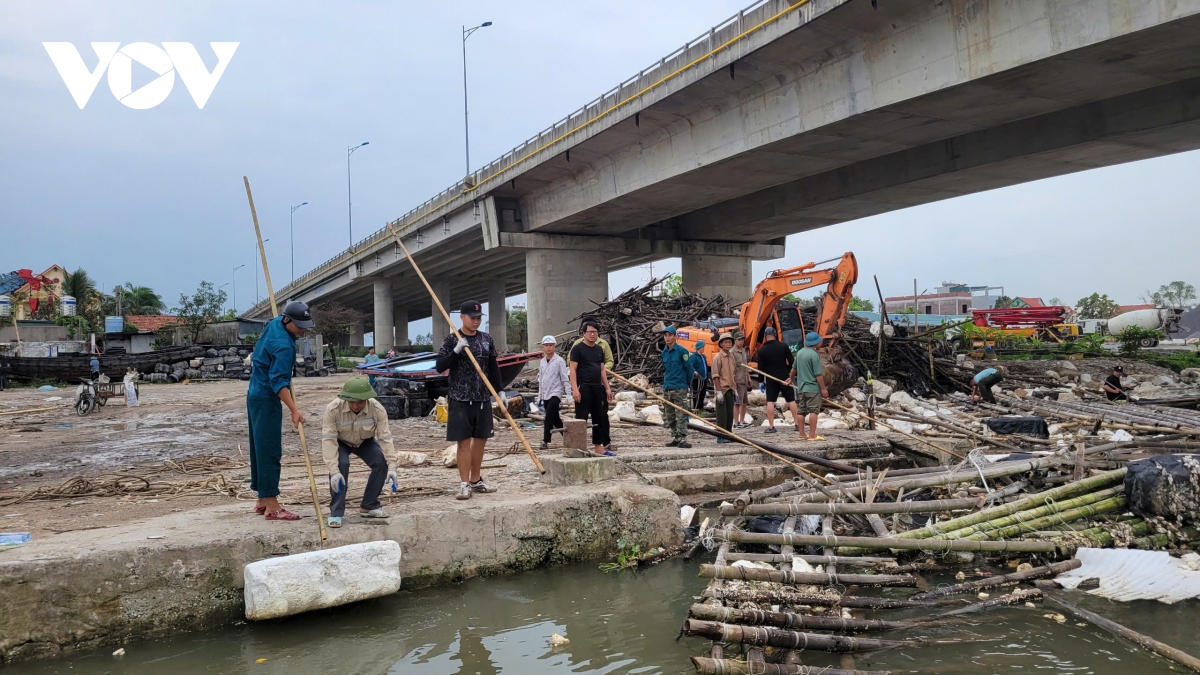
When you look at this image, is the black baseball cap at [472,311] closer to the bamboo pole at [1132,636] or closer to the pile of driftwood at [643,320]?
the bamboo pole at [1132,636]

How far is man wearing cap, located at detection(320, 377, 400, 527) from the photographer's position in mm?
5645

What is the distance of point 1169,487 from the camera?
6.15m

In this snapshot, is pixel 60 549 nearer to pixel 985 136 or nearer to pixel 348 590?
pixel 348 590

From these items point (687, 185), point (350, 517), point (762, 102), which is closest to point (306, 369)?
point (687, 185)

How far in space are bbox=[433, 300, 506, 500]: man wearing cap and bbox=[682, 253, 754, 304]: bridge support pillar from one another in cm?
2147

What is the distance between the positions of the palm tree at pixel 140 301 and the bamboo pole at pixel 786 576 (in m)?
68.5

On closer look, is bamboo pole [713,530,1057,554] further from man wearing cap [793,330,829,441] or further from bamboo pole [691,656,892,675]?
man wearing cap [793,330,829,441]

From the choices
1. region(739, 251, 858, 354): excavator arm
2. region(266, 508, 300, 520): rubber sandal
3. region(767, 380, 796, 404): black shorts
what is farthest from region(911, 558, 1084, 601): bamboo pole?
region(739, 251, 858, 354): excavator arm

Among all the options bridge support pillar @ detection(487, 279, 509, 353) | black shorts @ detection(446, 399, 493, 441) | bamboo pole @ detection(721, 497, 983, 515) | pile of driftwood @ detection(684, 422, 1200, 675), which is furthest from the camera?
bridge support pillar @ detection(487, 279, 509, 353)

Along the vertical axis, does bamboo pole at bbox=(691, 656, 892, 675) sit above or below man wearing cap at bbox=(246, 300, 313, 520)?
below

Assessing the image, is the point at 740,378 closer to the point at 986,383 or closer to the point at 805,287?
the point at 805,287

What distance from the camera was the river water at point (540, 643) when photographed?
4.49m

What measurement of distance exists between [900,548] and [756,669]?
7.35ft

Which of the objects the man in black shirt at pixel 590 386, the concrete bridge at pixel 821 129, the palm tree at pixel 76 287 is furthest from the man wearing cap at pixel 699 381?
the palm tree at pixel 76 287
